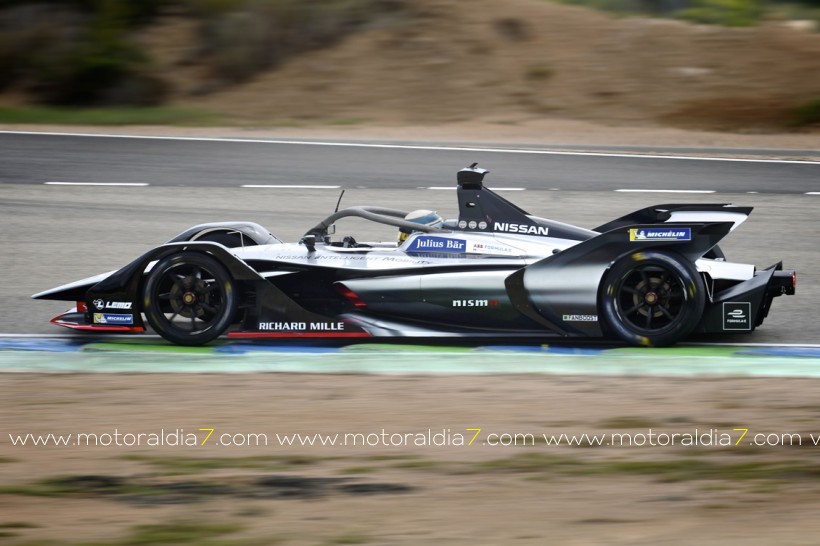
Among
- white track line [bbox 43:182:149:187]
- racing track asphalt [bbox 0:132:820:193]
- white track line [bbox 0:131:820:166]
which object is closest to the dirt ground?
white track line [bbox 43:182:149:187]

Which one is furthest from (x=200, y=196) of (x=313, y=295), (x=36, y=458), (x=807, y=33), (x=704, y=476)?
(x=807, y=33)

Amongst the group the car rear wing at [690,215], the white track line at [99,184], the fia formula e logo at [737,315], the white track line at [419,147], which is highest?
the white track line at [419,147]

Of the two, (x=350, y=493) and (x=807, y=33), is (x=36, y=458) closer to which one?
(x=350, y=493)

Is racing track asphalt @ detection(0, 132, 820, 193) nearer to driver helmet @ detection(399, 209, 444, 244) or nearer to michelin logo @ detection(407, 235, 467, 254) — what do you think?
driver helmet @ detection(399, 209, 444, 244)

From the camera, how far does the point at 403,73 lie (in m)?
22.9

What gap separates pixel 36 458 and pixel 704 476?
10.5ft

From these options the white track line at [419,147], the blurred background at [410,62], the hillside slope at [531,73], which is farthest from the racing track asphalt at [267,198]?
the hillside slope at [531,73]

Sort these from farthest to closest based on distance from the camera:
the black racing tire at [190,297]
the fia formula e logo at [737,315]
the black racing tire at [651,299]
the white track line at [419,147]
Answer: the white track line at [419,147] → the black racing tire at [190,297] → the fia formula e logo at [737,315] → the black racing tire at [651,299]

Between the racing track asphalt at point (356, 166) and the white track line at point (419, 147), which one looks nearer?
the racing track asphalt at point (356, 166)

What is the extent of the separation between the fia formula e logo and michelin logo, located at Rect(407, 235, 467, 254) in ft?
6.07

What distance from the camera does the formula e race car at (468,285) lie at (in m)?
7.55

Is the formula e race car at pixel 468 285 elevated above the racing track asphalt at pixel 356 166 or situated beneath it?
situated beneath

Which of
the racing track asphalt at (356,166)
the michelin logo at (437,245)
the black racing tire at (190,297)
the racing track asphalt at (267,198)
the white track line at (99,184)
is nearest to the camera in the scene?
the black racing tire at (190,297)

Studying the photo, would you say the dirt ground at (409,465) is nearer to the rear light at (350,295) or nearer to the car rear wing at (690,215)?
the rear light at (350,295)
